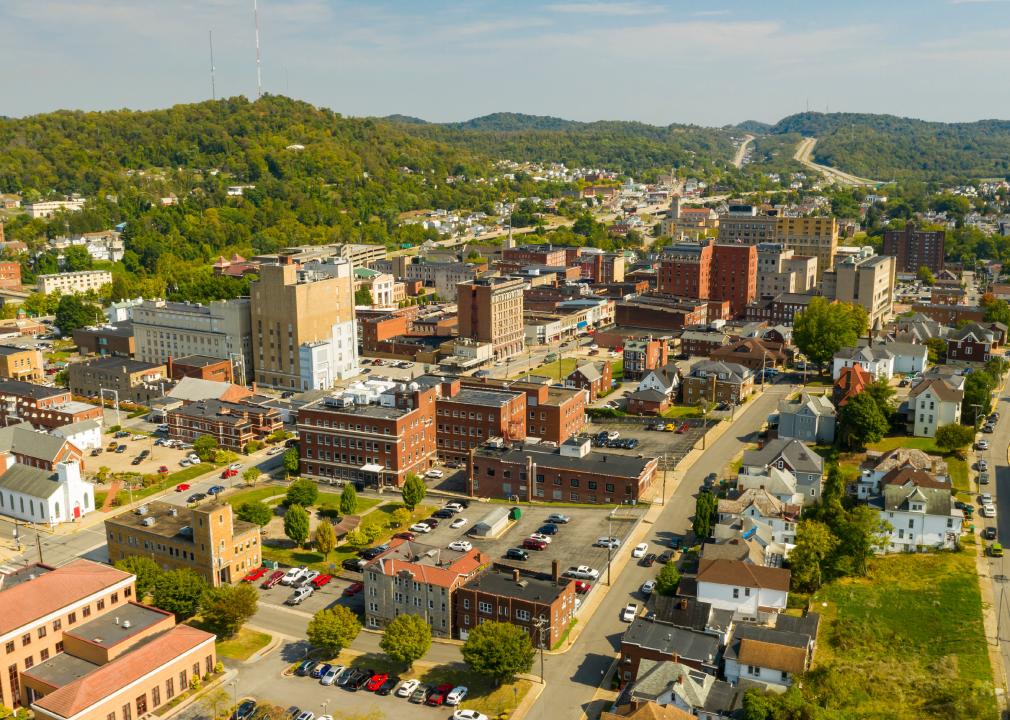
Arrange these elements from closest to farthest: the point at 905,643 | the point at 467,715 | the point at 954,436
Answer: the point at 467,715
the point at 905,643
the point at 954,436

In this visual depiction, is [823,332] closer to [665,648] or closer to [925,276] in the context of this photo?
[665,648]

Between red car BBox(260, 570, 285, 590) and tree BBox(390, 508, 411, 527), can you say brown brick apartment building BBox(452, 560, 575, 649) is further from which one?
tree BBox(390, 508, 411, 527)

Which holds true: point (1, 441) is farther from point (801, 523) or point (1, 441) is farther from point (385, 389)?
point (801, 523)

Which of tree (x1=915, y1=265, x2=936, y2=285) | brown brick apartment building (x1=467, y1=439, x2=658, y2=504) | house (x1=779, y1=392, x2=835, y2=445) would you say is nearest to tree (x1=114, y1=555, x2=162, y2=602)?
brown brick apartment building (x1=467, y1=439, x2=658, y2=504)

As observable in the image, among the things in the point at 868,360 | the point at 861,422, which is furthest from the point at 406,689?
the point at 868,360

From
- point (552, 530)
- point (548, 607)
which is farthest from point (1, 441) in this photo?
point (548, 607)

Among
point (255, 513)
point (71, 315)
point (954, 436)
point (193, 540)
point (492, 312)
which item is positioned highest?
point (492, 312)

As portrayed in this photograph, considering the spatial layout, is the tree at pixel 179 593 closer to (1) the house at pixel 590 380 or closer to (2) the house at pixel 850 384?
(1) the house at pixel 590 380
